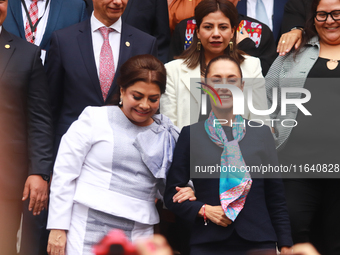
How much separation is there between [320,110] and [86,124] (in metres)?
1.41

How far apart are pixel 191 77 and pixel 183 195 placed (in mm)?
1042

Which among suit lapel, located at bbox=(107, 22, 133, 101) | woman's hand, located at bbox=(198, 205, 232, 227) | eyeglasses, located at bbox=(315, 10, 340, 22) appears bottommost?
woman's hand, located at bbox=(198, 205, 232, 227)

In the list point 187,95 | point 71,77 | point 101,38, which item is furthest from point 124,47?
point 187,95

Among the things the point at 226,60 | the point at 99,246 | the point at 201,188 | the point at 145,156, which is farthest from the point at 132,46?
the point at 99,246

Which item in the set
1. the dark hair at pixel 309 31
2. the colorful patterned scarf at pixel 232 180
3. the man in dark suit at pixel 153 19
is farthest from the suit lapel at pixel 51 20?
the dark hair at pixel 309 31

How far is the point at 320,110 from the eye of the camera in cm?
270

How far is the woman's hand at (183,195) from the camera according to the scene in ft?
7.20

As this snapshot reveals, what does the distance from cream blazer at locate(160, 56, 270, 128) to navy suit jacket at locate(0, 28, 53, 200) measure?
0.80m

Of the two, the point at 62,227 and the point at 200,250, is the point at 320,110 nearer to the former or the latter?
the point at 200,250

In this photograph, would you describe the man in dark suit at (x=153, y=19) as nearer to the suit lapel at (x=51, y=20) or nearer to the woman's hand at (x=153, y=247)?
the suit lapel at (x=51, y=20)

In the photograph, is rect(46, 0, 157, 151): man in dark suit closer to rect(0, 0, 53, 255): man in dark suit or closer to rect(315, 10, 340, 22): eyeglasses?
rect(0, 0, 53, 255): man in dark suit

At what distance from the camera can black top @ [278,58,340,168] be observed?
264cm

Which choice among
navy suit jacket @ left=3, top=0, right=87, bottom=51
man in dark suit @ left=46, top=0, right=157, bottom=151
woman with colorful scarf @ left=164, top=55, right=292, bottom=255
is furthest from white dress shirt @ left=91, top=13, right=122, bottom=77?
woman with colorful scarf @ left=164, top=55, right=292, bottom=255

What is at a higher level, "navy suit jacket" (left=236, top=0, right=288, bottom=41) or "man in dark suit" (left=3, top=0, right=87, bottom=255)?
"navy suit jacket" (left=236, top=0, right=288, bottom=41)
